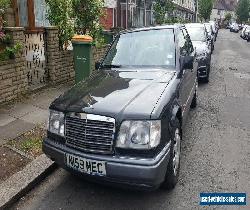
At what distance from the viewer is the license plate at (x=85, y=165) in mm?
3482

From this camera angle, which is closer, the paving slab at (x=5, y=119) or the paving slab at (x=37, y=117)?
the paving slab at (x=5, y=119)

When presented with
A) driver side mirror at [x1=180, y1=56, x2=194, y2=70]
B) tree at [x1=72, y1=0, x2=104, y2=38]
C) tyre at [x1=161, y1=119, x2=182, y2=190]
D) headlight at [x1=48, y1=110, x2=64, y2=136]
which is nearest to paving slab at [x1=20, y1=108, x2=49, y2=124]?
headlight at [x1=48, y1=110, x2=64, y2=136]

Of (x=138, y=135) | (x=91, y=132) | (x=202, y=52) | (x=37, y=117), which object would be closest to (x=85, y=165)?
(x=91, y=132)

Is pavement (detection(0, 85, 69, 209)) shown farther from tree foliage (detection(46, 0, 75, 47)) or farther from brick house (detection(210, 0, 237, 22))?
brick house (detection(210, 0, 237, 22))

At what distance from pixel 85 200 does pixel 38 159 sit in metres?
1.16

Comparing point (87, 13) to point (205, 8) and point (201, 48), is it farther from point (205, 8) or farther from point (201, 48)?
point (205, 8)

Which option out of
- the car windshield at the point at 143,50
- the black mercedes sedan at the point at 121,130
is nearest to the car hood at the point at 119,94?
the black mercedes sedan at the point at 121,130

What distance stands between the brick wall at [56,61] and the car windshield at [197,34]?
4.24 m

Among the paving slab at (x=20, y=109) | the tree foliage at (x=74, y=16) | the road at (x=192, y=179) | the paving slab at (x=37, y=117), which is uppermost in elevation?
the tree foliage at (x=74, y=16)

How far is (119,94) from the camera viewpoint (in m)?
3.96

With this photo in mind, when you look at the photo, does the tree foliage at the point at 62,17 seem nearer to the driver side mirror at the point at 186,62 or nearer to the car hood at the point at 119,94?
the car hood at the point at 119,94

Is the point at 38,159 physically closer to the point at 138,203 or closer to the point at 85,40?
the point at 138,203

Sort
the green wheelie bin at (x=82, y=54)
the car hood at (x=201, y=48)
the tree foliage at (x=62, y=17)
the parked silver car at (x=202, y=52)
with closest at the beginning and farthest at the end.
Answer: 1. the green wheelie bin at (x=82, y=54)
2. the tree foliage at (x=62, y=17)
3. the parked silver car at (x=202, y=52)
4. the car hood at (x=201, y=48)

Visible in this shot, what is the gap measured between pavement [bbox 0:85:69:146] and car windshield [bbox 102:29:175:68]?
1.92 metres
